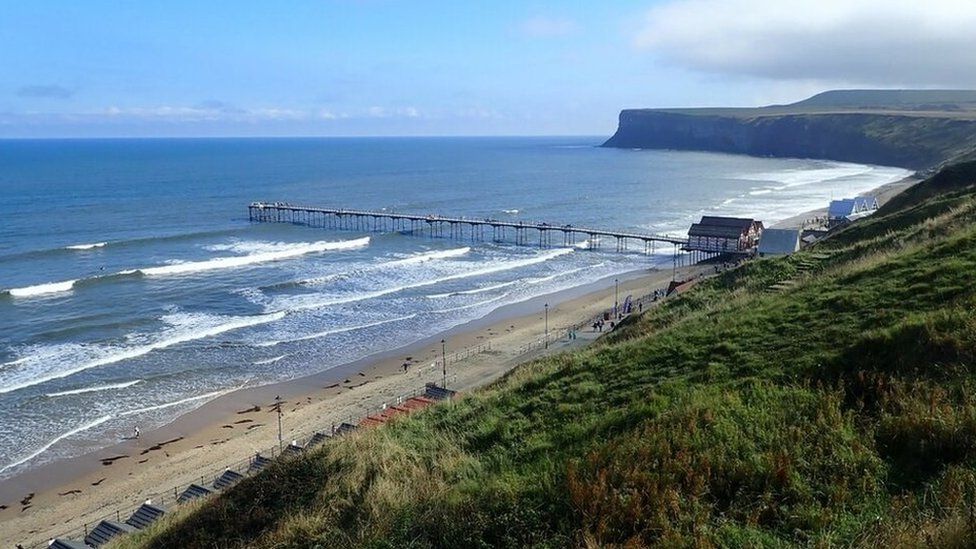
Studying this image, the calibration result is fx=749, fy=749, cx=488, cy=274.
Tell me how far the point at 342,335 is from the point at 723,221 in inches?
1239

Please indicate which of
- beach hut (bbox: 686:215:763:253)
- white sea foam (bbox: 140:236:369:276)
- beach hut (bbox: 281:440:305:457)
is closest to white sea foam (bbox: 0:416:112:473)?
beach hut (bbox: 281:440:305:457)

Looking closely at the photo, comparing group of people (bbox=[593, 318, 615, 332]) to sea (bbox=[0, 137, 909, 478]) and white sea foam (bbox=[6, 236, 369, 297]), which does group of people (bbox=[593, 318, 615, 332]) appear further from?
white sea foam (bbox=[6, 236, 369, 297])

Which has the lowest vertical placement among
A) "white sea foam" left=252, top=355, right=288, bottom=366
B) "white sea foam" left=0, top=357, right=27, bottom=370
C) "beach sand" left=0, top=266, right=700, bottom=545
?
"beach sand" left=0, top=266, right=700, bottom=545

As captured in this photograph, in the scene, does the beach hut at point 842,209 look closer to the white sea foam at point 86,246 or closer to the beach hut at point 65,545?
the beach hut at point 65,545

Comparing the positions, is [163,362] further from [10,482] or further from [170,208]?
[170,208]

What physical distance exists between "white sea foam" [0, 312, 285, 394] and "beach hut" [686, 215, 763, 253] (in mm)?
30619

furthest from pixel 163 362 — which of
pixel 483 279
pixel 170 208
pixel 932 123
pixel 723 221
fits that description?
pixel 932 123

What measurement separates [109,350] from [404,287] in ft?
59.5

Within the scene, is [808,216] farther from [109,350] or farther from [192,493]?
[192,493]

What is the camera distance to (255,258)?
2180 inches

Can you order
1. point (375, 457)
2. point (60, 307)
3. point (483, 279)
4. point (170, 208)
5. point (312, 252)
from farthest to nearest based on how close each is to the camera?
point (170, 208) < point (312, 252) < point (483, 279) < point (60, 307) < point (375, 457)

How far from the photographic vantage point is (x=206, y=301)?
42750 mm

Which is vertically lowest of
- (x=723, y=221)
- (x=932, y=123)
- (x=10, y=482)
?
(x=10, y=482)

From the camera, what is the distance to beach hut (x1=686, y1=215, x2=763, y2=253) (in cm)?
5359
